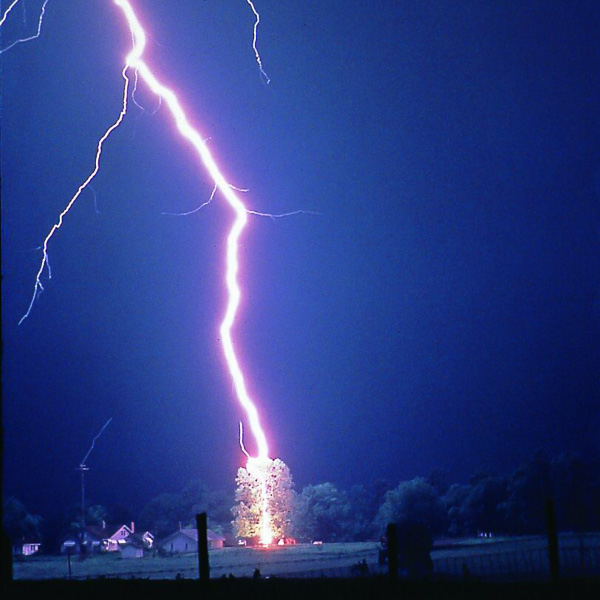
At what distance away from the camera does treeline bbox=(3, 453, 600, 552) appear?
1769cm

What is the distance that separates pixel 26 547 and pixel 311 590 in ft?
47.9

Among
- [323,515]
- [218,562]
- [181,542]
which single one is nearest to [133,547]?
[181,542]

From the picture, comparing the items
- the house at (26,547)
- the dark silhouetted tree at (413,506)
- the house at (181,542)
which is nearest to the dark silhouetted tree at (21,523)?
the house at (26,547)

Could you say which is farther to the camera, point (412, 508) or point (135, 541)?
point (412, 508)

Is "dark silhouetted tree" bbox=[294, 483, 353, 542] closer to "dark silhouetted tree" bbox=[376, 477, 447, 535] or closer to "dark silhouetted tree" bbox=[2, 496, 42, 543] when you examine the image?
"dark silhouetted tree" bbox=[376, 477, 447, 535]

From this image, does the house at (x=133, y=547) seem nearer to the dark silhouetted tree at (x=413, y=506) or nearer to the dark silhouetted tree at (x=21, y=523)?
the dark silhouetted tree at (x=21, y=523)

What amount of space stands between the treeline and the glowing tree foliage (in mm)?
329

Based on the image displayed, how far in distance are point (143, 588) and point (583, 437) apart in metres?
17.3

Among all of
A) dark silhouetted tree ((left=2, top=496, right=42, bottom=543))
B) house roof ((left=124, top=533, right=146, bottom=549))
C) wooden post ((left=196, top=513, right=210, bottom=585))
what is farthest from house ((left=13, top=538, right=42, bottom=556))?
wooden post ((left=196, top=513, right=210, bottom=585))

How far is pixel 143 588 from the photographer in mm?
5590

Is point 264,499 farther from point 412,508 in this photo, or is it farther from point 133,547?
point 412,508

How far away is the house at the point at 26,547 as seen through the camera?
1739 cm

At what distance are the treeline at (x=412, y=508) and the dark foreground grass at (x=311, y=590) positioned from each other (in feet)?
40.4

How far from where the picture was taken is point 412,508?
19.1 m
